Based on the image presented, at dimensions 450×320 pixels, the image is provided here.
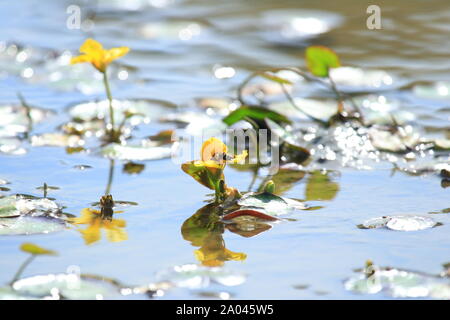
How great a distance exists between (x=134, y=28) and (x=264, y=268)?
232cm

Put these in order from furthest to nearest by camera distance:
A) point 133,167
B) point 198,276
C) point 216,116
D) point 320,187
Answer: point 216,116, point 133,167, point 320,187, point 198,276

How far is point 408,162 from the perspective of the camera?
199cm

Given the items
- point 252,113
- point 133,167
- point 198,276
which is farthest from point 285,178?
point 198,276

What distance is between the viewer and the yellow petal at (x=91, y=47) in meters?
1.99

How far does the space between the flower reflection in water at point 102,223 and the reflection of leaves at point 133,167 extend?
0.29 m

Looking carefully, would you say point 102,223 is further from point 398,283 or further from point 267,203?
point 398,283

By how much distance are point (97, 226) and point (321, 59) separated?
0.90 metres

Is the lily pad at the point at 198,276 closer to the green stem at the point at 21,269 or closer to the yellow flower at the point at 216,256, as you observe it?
the yellow flower at the point at 216,256

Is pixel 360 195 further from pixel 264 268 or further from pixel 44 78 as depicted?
pixel 44 78

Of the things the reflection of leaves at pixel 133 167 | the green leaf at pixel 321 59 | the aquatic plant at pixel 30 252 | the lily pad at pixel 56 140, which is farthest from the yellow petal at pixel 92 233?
the green leaf at pixel 321 59

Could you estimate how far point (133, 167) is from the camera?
196 cm

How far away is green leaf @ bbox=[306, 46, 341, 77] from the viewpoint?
2.18 meters

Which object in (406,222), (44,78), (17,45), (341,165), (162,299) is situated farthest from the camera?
(17,45)

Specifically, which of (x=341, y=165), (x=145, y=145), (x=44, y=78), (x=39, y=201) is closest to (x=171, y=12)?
(x=44, y=78)
